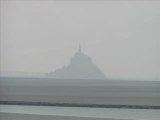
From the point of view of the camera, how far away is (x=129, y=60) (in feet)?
7.56

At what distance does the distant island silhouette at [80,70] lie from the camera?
2.32 m

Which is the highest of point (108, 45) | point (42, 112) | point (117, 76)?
point (108, 45)

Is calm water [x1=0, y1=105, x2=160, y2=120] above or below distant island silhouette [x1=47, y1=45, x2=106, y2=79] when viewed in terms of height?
below

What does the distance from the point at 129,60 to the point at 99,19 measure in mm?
250

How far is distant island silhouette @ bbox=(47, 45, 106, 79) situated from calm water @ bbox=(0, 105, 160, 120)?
159mm

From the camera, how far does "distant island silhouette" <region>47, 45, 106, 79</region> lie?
2318mm

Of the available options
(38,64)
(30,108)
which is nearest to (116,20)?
(38,64)

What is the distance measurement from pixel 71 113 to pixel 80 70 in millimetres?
217

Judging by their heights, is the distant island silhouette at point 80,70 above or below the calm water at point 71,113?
above

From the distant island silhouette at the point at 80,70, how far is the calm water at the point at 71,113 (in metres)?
0.16

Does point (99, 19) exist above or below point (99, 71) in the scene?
above

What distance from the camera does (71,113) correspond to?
2303mm

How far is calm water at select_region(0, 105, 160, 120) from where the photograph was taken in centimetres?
228

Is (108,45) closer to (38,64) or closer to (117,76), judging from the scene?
(117,76)
